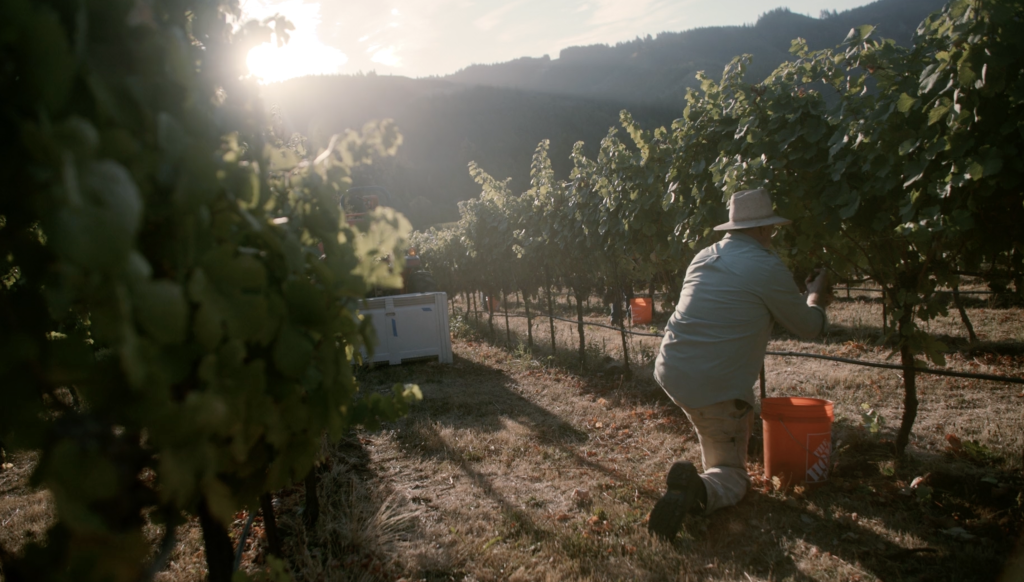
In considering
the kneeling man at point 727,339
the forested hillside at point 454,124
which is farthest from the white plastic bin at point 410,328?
the forested hillside at point 454,124

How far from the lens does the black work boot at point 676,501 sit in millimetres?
3205

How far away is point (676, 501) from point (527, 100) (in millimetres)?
96296

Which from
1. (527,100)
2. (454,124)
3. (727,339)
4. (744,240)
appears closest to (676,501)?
(727,339)

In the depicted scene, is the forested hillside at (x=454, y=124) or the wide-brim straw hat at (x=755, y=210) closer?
the wide-brim straw hat at (x=755, y=210)

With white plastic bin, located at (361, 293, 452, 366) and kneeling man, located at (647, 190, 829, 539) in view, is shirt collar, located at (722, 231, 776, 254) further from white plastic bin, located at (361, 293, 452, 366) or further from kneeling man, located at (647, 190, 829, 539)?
white plastic bin, located at (361, 293, 452, 366)

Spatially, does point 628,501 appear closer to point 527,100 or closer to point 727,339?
point 727,339

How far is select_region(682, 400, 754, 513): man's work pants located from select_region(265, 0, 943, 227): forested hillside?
66.6m

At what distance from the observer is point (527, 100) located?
9381 centimetres

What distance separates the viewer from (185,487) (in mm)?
838

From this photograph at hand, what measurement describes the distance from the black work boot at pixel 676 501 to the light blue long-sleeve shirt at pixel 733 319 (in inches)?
17.5

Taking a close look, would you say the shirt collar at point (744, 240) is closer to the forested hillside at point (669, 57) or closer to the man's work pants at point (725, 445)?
the man's work pants at point (725, 445)

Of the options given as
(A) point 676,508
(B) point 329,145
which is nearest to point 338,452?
(A) point 676,508

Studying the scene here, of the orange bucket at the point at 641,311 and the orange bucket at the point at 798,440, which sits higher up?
the orange bucket at the point at 798,440

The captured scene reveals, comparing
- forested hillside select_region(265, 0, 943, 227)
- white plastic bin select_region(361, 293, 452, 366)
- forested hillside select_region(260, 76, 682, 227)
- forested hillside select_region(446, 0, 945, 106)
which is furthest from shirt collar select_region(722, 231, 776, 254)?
forested hillside select_region(446, 0, 945, 106)
